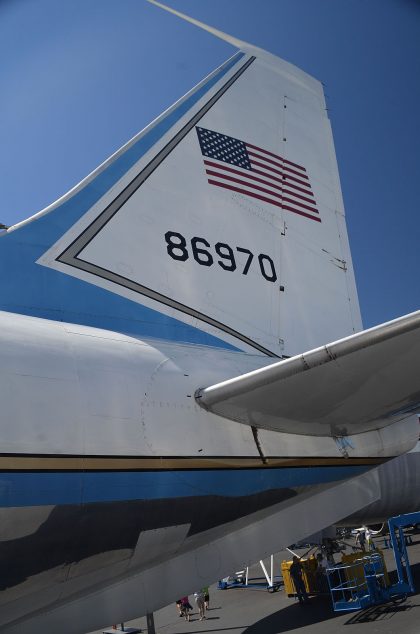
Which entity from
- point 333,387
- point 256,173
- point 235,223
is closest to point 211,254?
point 235,223

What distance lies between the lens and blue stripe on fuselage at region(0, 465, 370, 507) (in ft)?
10.8

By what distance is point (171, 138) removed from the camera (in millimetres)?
6070

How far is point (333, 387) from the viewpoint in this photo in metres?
4.12

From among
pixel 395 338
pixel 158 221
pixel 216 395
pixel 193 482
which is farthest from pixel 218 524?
pixel 158 221

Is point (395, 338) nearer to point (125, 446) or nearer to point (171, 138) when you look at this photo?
point (125, 446)

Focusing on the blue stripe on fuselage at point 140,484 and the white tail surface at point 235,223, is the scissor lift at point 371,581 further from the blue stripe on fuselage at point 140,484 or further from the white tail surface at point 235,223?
the blue stripe on fuselage at point 140,484

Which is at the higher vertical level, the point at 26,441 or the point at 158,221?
the point at 158,221

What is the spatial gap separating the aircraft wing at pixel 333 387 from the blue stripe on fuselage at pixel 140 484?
1.35 ft

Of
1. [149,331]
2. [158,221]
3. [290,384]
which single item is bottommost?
[290,384]

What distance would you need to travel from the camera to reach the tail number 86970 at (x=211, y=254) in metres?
5.62

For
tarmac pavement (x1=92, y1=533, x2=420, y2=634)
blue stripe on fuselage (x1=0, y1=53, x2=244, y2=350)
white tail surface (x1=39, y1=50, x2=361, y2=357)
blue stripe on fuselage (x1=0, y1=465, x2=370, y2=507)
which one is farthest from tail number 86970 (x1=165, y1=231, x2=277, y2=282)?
tarmac pavement (x1=92, y1=533, x2=420, y2=634)

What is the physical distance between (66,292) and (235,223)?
2321 millimetres

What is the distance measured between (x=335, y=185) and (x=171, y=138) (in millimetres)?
2743

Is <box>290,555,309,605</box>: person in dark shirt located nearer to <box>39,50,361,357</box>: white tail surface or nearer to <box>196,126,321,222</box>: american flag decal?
<box>39,50,361,357</box>: white tail surface
